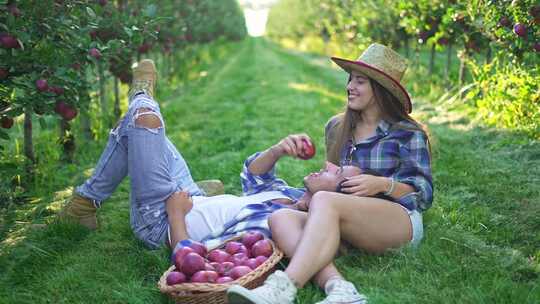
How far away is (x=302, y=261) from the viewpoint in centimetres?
258

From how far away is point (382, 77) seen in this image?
306cm

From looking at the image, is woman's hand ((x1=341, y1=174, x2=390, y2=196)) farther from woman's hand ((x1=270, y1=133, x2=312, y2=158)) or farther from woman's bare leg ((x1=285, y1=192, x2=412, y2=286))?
woman's hand ((x1=270, y1=133, x2=312, y2=158))

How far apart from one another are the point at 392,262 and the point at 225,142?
389cm

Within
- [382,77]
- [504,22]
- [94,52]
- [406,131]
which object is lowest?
[406,131]

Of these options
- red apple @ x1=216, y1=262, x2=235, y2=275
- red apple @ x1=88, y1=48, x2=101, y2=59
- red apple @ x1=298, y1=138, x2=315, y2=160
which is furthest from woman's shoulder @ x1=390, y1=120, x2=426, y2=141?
red apple @ x1=88, y1=48, x2=101, y2=59

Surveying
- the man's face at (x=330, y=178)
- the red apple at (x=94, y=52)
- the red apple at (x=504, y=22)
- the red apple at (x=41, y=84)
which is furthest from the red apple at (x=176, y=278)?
the red apple at (x=504, y=22)

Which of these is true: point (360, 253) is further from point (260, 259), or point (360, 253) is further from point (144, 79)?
point (144, 79)

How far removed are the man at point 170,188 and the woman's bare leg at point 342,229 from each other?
0.25 m

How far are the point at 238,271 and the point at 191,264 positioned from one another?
206 mm

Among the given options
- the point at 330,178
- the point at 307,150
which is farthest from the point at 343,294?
the point at 307,150

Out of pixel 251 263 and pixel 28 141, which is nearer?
pixel 251 263

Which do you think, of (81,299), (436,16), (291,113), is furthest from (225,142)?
(81,299)

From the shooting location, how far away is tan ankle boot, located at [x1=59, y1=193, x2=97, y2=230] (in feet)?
11.9

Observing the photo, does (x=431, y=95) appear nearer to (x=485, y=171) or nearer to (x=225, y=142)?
(x=225, y=142)
